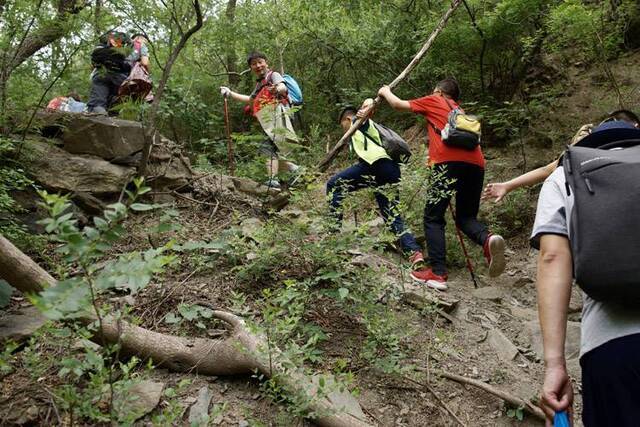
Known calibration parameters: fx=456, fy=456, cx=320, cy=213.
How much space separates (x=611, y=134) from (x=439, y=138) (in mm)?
3031

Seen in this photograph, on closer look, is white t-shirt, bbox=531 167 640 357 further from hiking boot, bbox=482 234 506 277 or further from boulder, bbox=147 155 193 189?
boulder, bbox=147 155 193 189

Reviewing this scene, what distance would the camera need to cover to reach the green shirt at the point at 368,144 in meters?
5.07

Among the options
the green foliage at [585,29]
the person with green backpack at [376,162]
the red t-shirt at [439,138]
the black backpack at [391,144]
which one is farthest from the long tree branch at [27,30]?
the green foliage at [585,29]

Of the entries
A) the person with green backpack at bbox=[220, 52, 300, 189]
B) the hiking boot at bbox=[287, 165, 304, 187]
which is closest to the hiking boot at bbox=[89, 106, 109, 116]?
the person with green backpack at bbox=[220, 52, 300, 189]

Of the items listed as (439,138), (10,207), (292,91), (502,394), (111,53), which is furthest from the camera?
(292,91)

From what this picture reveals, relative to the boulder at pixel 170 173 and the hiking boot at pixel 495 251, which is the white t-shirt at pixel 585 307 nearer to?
the hiking boot at pixel 495 251

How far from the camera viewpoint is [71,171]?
534cm

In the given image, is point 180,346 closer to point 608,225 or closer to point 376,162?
point 608,225

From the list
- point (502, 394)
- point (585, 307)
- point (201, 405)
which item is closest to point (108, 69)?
point (201, 405)

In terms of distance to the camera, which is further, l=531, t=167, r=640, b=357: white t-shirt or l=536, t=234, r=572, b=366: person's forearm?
l=536, t=234, r=572, b=366: person's forearm

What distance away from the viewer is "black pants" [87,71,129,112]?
22.0 feet

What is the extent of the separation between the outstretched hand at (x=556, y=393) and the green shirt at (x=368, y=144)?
3561mm

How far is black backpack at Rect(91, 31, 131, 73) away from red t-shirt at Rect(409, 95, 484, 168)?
12.0 ft

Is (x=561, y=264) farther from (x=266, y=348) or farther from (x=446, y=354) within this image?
(x=446, y=354)
